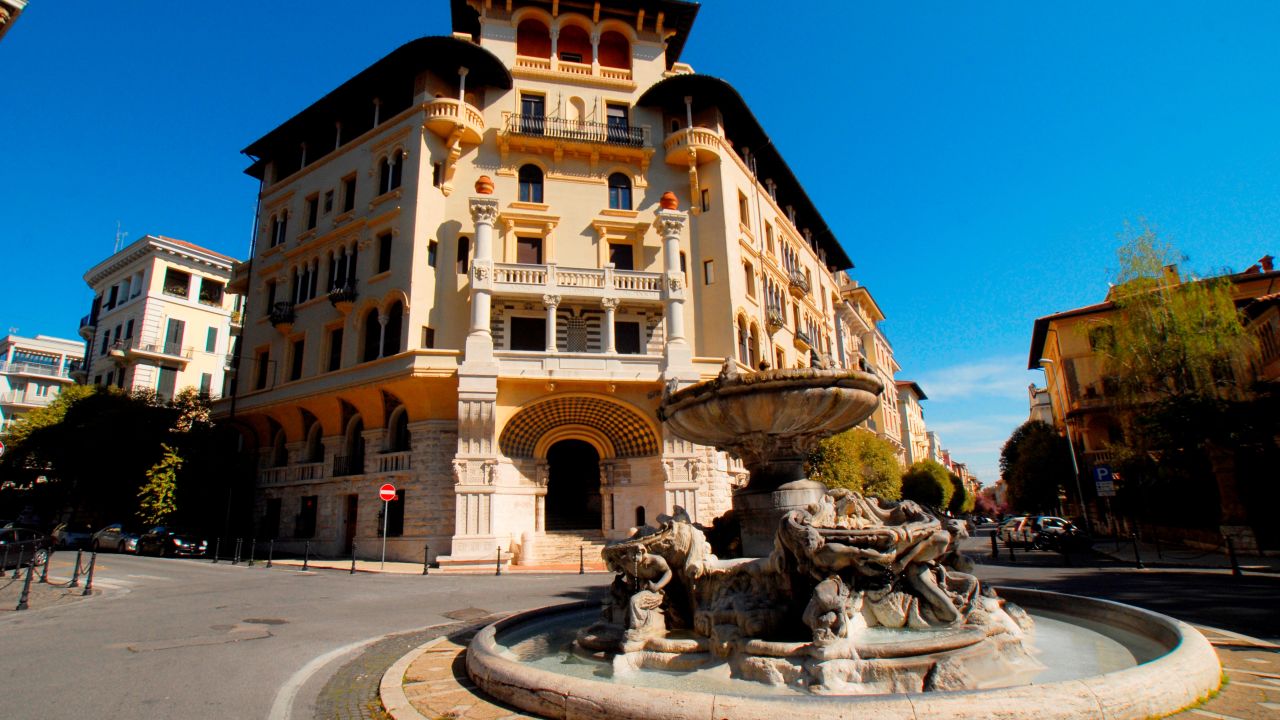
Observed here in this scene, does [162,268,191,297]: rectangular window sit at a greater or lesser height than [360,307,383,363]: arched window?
greater

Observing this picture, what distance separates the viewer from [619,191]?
86.7 ft

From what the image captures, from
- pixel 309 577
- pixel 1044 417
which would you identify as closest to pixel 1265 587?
pixel 309 577

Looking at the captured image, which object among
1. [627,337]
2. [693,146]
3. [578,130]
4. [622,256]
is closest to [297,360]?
[627,337]

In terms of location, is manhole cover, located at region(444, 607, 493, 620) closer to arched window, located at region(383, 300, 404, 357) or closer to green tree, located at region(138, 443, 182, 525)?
arched window, located at region(383, 300, 404, 357)

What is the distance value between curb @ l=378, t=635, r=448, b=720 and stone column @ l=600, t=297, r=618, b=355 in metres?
15.5

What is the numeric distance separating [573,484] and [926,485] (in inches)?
1317

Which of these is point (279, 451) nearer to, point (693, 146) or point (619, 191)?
point (619, 191)

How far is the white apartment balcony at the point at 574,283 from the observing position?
72.9 feet

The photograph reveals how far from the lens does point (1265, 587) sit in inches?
454

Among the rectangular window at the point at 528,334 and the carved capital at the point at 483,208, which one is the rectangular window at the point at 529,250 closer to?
the carved capital at the point at 483,208

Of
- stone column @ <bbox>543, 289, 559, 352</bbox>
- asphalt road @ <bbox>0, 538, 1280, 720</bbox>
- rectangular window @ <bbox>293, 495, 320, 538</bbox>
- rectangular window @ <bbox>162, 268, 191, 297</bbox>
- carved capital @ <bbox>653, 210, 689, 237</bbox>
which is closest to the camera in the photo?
asphalt road @ <bbox>0, 538, 1280, 720</bbox>

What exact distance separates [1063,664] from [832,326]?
3827 cm

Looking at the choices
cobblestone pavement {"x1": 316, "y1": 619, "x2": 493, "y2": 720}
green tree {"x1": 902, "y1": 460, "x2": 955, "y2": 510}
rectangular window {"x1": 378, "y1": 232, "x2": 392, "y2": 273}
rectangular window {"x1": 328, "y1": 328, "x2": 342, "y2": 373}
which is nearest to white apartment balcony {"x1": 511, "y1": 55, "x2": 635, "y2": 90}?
rectangular window {"x1": 378, "y1": 232, "x2": 392, "y2": 273}

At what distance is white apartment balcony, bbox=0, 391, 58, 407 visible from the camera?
174ft
